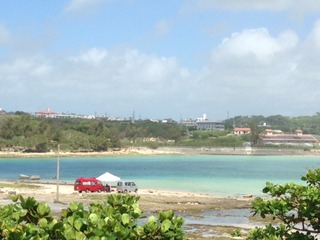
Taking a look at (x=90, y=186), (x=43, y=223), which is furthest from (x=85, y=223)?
(x=90, y=186)

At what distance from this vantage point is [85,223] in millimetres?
4199

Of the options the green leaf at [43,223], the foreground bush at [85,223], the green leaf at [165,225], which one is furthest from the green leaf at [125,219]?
the green leaf at [43,223]

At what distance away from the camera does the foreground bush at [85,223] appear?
13.0 ft

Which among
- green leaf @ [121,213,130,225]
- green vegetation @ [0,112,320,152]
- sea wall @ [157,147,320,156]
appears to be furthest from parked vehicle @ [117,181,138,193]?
sea wall @ [157,147,320,156]

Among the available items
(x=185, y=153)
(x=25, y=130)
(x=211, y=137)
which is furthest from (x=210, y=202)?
(x=211, y=137)

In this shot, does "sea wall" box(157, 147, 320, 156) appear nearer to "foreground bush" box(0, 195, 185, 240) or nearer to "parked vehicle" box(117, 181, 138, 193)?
"parked vehicle" box(117, 181, 138, 193)

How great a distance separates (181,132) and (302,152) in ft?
142

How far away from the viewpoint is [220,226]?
27.4m

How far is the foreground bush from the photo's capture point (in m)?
3.97

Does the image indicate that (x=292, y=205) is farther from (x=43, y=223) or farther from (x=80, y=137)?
(x=80, y=137)

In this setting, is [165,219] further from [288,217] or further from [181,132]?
[181,132]

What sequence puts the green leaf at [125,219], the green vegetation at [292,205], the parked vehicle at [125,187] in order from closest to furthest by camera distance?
1. the green leaf at [125,219]
2. the green vegetation at [292,205]
3. the parked vehicle at [125,187]

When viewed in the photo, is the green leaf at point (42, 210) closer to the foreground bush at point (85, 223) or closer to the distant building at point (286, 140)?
the foreground bush at point (85, 223)

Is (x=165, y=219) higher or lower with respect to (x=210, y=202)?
higher
